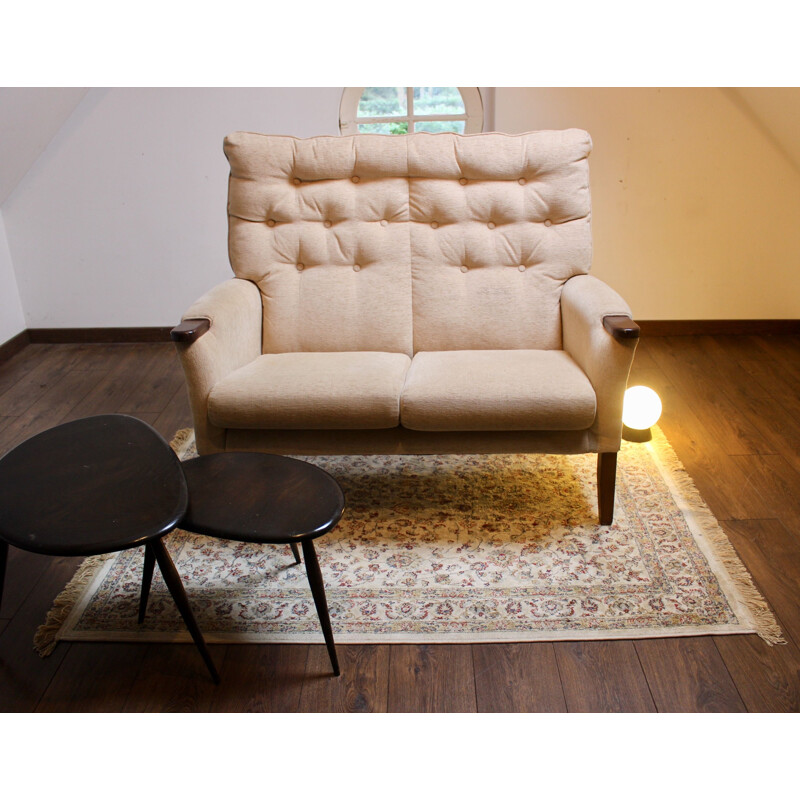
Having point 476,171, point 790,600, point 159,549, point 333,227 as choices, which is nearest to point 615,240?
point 476,171

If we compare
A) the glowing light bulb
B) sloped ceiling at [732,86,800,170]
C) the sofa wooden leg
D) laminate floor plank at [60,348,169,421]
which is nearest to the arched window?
sloped ceiling at [732,86,800,170]

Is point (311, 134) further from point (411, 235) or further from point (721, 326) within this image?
point (721, 326)

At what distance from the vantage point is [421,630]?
5.49 feet

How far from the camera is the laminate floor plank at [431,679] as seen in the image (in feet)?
4.84

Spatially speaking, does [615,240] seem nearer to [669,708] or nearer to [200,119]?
[200,119]

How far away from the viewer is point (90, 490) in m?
1.48

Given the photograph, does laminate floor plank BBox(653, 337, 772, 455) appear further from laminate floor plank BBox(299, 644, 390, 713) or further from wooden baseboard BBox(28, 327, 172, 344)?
wooden baseboard BBox(28, 327, 172, 344)

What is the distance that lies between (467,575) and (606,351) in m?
0.70

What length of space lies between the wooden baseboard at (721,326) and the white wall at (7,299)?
312 cm

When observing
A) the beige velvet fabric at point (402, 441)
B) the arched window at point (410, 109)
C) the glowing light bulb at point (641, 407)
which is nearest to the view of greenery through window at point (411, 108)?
the arched window at point (410, 109)

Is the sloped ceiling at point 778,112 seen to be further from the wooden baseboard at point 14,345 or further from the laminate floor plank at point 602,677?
the wooden baseboard at point 14,345

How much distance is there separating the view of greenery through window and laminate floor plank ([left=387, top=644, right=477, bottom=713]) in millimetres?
2510

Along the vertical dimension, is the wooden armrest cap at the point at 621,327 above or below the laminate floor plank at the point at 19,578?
above

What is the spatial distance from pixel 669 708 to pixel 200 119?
3071 mm
